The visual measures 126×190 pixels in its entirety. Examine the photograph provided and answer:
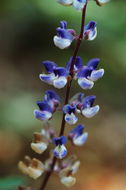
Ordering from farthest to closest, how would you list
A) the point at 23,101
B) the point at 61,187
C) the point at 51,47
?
the point at 51,47, the point at 23,101, the point at 61,187

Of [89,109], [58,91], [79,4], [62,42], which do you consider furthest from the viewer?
[58,91]

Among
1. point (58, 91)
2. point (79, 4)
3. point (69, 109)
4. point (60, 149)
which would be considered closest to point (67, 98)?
point (69, 109)

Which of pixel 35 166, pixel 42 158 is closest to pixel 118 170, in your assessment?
pixel 42 158

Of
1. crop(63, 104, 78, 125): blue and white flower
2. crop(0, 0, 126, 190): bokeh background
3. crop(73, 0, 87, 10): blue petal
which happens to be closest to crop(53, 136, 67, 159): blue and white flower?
crop(63, 104, 78, 125): blue and white flower

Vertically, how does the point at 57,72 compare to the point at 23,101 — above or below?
below

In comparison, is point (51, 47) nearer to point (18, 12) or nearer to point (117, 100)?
→ point (18, 12)

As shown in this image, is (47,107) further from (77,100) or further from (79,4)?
(79,4)

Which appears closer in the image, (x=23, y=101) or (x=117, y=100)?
(x=23, y=101)
